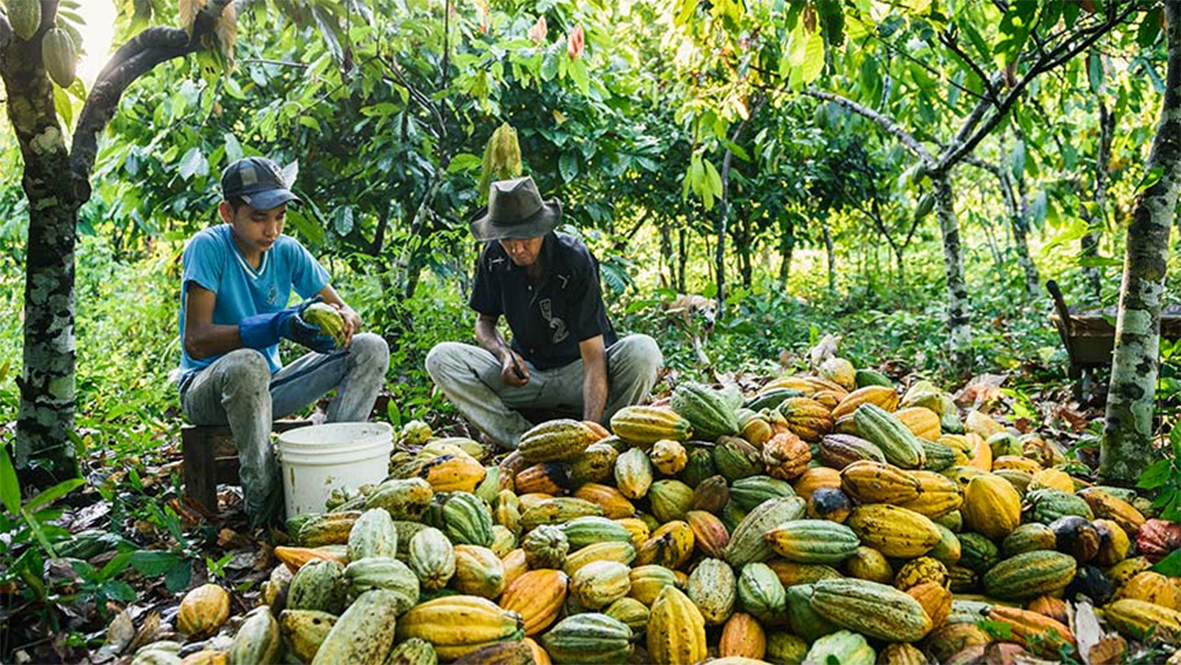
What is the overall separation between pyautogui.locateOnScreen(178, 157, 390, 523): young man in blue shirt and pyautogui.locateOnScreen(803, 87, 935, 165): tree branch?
2.89 m

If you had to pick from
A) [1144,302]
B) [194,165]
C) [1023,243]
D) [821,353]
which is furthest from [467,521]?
[1023,243]

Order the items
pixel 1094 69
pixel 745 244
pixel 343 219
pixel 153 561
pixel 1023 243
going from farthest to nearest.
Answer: pixel 745 244, pixel 1023 243, pixel 343 219, pixel 1094 69, pixel 153 561

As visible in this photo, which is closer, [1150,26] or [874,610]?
[874,610]

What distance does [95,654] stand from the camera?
1867 mm

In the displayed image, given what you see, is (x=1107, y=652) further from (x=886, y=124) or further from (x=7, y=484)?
(x=886, y=124)

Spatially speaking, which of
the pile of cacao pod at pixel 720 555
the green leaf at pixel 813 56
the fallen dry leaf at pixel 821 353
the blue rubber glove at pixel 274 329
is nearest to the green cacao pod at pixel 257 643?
the pile of cacao pod at pixel 720 555

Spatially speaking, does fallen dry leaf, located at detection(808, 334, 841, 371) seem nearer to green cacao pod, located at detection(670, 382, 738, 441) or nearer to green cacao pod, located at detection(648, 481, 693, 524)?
green cacao pod, located at detection(670, 382, 738, 441)

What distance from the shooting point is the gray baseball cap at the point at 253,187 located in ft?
9.26

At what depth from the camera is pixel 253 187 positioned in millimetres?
2838

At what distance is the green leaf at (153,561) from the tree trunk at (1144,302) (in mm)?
2665

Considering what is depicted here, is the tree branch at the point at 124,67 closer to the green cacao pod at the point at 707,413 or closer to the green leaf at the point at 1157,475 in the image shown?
the green cacao pod at the point at 707,413

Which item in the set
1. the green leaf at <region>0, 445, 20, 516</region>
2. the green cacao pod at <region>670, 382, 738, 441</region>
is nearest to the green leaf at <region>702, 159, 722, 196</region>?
the green cacao pod at <region>670, 382, 738, 441</region>

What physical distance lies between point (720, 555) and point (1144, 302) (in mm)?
1429

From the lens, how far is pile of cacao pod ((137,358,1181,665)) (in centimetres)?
169
